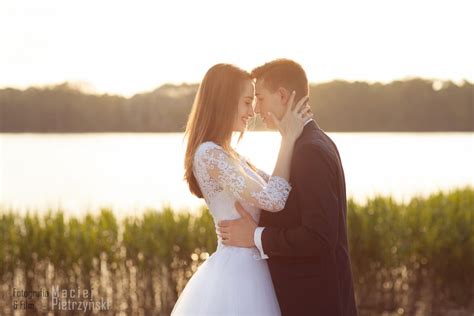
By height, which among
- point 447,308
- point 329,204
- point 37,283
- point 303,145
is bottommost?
point 447,308

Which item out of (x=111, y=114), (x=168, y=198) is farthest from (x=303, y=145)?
(x=111, y=114)

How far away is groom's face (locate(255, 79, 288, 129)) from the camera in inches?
167

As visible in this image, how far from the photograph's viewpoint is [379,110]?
25.1 meters

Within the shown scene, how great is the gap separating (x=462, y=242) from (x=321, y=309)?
5.42m

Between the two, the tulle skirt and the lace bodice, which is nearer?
the lace bodice

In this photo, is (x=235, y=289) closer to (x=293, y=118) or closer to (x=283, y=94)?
(x=293, y=118)

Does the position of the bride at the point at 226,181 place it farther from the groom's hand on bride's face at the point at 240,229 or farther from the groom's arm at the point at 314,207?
the groom's arm at the point at 314,207

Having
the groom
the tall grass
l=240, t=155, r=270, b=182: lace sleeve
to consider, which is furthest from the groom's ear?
the tall grass

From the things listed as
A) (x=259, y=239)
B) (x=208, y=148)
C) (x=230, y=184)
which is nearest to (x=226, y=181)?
(x=230, y=184)

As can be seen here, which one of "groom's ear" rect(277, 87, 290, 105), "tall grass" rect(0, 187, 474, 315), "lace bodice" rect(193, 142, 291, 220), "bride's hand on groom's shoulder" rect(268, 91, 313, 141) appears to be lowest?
"tall grass" rect(0, 187, 474, 315)

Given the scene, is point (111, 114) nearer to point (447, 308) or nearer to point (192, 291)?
point (447, 308)

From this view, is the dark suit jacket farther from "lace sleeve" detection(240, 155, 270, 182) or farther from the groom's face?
"lace sleeve" detection(240, 155, 270, 182)

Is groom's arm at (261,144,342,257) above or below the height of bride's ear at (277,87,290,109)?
below

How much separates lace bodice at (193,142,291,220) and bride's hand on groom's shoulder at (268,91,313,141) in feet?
0.93
